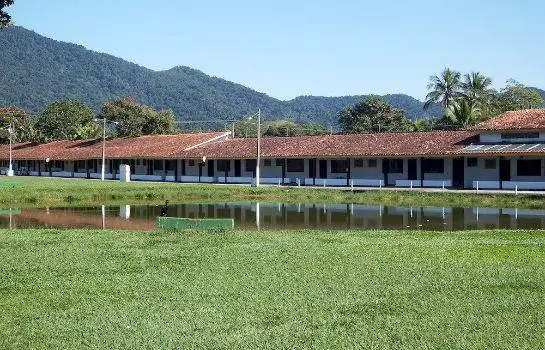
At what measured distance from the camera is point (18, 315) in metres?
9.85

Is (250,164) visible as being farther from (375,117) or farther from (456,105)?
(375,117)

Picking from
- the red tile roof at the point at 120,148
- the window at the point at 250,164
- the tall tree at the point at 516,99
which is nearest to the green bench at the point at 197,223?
the window at the point at 250,164

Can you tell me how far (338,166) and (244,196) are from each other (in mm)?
10317

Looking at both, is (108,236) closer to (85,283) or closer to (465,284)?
(85,283)

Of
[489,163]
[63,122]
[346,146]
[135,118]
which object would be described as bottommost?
[489,163]

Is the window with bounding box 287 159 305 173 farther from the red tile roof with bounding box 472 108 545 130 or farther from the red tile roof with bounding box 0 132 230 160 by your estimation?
the red tile roof with bounding box 472 108 545 130

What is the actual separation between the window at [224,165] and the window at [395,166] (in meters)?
14.0

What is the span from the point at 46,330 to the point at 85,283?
2.92 metres

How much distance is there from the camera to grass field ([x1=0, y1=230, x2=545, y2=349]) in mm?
8688

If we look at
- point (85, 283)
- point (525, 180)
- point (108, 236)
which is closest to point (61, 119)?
point (525, 180)

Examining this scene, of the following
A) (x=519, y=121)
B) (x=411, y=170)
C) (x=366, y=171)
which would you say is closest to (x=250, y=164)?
(x=366, y=171)

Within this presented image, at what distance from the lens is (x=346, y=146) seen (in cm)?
4759

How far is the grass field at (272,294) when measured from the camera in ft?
28.5

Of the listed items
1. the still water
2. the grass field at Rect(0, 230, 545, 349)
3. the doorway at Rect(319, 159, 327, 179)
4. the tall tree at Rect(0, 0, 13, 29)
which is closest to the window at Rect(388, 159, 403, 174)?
the doorway at Rect(319, 159, 327, 179)
